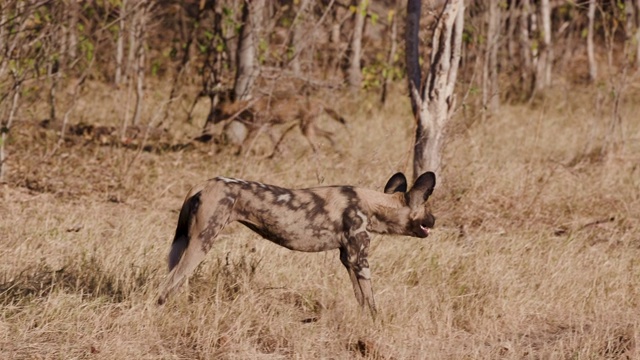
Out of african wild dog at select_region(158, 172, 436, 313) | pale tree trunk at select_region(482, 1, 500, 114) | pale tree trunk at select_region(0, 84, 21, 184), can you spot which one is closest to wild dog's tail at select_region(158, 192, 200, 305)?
african wild dog at select_region(158, 172, 436, 313)

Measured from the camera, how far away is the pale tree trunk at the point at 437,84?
25.1ft

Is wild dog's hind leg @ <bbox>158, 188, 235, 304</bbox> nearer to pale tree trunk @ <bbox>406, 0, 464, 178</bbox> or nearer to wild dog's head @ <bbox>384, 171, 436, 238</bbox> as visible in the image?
wild dog's head @ <bbox>384, 171, 436, 238</bbox>

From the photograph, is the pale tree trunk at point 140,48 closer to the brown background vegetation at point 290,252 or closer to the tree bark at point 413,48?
the brown background vegetation at point 290,252

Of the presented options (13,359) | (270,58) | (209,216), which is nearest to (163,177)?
(270,58)

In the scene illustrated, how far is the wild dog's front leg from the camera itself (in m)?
5.35

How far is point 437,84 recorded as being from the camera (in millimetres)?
7742

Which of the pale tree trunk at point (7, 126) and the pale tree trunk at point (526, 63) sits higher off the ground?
the pale tree trunk at point (526, 63)

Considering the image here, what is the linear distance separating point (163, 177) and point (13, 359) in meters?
4.90

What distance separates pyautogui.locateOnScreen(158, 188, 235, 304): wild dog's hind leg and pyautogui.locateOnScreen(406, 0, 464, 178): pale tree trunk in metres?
2.96

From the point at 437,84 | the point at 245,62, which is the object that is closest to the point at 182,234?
the point at 437,84

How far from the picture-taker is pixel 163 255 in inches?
251

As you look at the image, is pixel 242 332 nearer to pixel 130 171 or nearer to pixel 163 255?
pixel 163 255

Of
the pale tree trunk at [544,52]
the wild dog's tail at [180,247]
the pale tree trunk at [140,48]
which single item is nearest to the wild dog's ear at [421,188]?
the wild dog's tail at [180,247]

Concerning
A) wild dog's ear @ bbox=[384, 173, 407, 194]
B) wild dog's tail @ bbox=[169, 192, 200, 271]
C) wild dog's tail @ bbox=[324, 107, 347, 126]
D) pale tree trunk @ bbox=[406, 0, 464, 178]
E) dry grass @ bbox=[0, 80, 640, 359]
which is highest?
pale tree trunk @ bbox=[406, 0, 464, 178]
